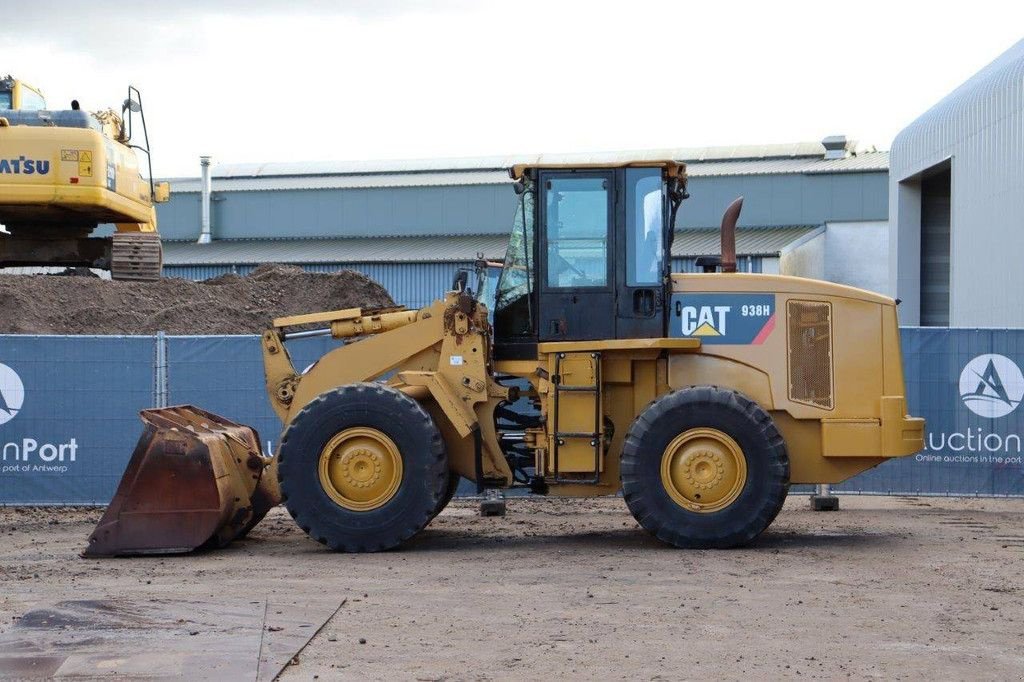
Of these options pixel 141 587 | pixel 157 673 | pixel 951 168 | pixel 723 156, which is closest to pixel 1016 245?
pixel 951 168

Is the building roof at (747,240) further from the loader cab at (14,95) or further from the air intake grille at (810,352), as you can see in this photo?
the air intake grille at (810,352)

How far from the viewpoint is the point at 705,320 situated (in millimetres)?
10945

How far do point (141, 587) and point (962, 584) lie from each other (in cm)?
541

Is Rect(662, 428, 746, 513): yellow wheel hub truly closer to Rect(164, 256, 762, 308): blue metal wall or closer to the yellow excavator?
the yellow excavator

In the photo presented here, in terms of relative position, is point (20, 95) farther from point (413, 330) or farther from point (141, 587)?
point (141, 587)

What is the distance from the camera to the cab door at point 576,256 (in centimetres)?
1081

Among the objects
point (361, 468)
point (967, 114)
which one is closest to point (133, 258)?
point (361, 468)

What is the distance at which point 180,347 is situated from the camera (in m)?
14.7

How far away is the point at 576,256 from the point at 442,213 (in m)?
32.9

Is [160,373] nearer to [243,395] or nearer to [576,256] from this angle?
[243,395]

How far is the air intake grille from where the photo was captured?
1081 cm

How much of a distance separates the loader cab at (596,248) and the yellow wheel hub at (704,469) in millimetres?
933

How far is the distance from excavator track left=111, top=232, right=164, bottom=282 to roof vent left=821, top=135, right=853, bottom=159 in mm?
27891

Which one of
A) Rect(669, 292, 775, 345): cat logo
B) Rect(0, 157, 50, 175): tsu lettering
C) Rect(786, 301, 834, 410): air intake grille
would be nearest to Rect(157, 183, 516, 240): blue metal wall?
Rect(0, 157, 50, 175): tsu lettering
